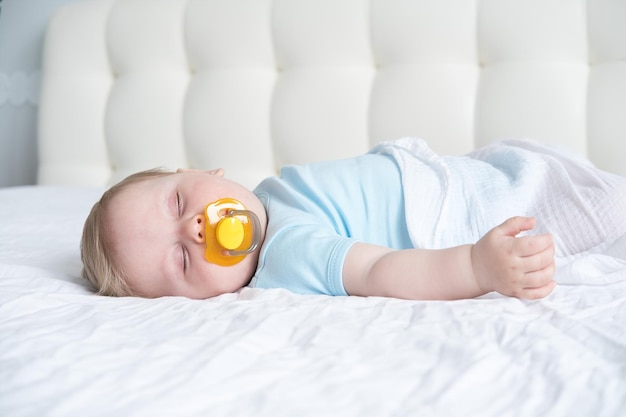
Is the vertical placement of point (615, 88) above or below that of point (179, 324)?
above

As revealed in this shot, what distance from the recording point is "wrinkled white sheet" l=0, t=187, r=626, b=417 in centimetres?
52

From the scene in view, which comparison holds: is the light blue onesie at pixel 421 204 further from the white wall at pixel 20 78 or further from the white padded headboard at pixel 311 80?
the white wall at pixel 20 78

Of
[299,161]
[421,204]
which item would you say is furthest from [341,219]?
[299,161]

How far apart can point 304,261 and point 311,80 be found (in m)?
0.99

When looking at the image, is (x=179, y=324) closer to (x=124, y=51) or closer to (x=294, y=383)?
(x=294, y=383)

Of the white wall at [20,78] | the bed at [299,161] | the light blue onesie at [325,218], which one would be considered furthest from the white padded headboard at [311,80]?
the light blue onesie at [325,218]

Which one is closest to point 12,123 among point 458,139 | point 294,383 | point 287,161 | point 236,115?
point 236,115

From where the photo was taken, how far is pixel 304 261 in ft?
3.16

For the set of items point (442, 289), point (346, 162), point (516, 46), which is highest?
point (516, 46)

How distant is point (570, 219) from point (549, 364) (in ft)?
1.77

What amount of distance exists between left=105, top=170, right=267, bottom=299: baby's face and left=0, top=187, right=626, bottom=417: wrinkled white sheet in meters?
0.15

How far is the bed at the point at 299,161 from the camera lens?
54 cm

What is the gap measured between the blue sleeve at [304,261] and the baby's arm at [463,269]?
0.06ft

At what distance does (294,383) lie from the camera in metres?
0.55
